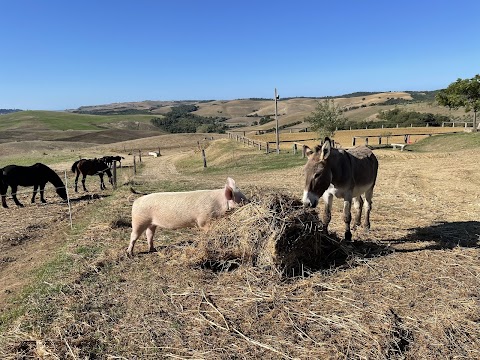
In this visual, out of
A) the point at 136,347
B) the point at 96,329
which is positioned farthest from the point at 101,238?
the point at 136,347

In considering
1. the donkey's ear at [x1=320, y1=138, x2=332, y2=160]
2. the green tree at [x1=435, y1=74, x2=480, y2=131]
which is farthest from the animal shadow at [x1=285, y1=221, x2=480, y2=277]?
the green tree at [x1=435, y1=74, x2=480, y2=131]

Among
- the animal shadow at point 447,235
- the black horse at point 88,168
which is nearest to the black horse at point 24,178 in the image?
the black horse at point 88,168

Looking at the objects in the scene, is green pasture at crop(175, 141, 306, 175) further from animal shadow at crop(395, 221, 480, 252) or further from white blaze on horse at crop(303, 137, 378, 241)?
white blaze on horse at crop(303, 137, 378, 241)

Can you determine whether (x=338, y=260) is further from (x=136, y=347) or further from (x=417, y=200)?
(x=417, y=200)

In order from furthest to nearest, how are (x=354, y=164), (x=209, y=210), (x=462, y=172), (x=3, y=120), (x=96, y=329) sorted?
(x=3, y=120) → (x=462, y=172) → (x=354, y=164) → (x=209, y=210) → (x=96, y=329)

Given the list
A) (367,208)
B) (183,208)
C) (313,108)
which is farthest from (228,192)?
(313,108)

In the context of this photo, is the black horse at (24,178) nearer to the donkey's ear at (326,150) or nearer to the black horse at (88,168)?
the black horse at (88,168)

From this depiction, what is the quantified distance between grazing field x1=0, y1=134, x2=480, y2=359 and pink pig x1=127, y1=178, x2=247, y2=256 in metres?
0.37

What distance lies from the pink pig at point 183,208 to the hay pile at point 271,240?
1.33ft

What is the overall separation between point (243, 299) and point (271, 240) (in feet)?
3.18

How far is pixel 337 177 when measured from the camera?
21.5ft

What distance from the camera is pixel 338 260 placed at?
6047 mm

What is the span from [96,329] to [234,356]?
1.82 m

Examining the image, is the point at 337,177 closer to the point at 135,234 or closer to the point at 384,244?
the point at 384,244
